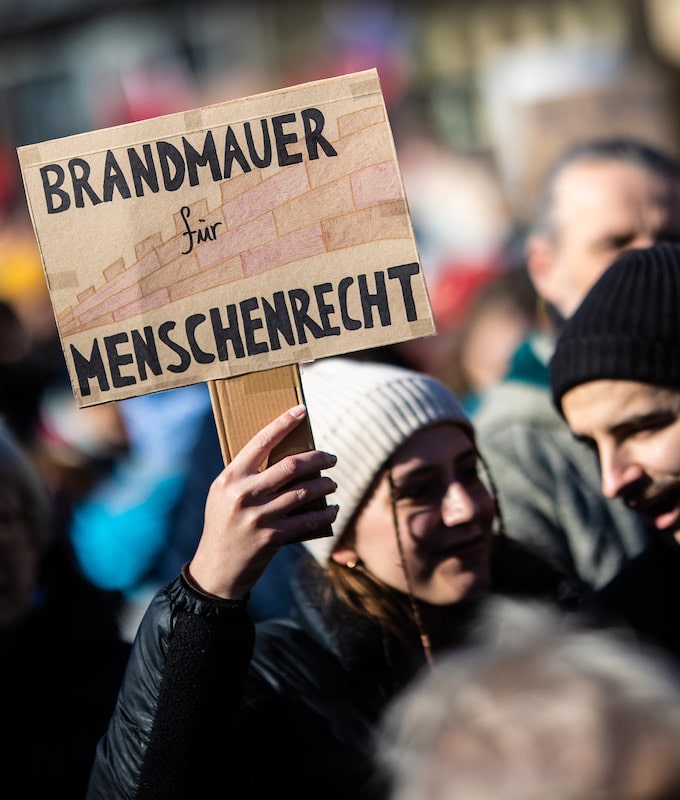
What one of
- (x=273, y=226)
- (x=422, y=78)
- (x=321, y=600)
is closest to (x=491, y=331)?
(x=321, y=600)

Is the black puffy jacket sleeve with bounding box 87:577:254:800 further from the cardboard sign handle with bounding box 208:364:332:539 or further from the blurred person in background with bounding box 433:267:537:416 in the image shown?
the blurred person in background with bounding box 433:267:537:416

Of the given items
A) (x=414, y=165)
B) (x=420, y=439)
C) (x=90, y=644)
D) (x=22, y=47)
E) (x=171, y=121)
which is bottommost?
(x=90, y=644)

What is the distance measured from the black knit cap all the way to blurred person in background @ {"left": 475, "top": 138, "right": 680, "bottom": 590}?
1.44ft

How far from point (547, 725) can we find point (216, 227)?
3.20 ft

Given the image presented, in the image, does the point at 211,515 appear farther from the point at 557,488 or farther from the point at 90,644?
the point at 557,488

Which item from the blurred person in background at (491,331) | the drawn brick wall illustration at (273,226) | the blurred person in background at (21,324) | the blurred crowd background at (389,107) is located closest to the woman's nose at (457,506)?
the drawn brick wall illustration at (273,226)

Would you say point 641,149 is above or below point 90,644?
above

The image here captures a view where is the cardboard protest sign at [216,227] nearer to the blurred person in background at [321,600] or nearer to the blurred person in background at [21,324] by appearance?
the blurred person in background at [321,600]


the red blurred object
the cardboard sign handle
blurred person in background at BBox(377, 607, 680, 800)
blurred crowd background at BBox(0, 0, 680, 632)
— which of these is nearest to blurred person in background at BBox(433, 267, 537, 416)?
blurred crowd background at BBox(0, 0, 680, 632)

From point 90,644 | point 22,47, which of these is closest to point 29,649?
point 90,644

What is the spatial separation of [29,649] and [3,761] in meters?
0.24

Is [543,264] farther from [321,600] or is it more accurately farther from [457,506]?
[321,600]

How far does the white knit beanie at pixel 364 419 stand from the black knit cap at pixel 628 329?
0.26 meters

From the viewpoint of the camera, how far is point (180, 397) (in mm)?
4184
